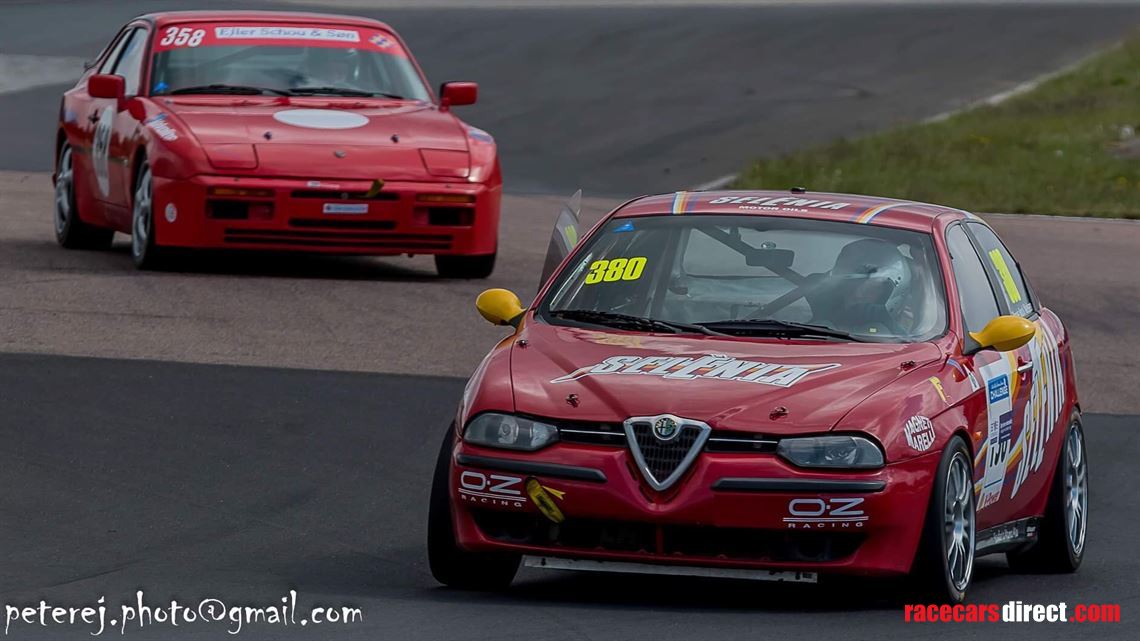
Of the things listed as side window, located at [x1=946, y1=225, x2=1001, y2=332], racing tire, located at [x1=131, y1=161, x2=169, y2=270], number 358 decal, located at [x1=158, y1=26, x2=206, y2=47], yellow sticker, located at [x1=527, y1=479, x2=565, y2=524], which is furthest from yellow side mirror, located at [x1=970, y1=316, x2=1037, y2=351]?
number 358 decal, located at [x1=158, y1=26, x2=206, y2=47]

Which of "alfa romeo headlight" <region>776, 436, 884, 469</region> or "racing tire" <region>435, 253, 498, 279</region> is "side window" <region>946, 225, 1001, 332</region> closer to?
"alfa romeo headlight" <region>776, 436, 884, 469</region>

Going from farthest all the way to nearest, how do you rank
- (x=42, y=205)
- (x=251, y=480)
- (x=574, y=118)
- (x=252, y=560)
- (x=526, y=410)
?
(x=574, y=118), (x=42, y=205), (x=251, y=480), (x=252, y=560), (x=526, y=410)

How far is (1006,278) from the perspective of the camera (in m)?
8.82

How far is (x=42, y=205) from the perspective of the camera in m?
20.2

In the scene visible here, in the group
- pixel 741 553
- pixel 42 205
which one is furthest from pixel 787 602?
pixel 42 205

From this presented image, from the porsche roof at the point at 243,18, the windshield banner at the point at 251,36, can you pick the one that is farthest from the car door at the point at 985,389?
the porsche roof at the point at 243,18

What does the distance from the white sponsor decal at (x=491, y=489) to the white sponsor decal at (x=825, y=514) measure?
32.5 inches

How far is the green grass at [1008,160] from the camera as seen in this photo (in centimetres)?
2345

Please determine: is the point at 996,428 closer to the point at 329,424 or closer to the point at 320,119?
the point at 329,424

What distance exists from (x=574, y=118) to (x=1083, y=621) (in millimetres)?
21419

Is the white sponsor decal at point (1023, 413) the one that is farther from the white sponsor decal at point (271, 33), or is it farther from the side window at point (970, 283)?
the white sponsor decal at point (271, 33)

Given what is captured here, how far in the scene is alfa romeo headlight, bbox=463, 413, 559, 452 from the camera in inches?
279

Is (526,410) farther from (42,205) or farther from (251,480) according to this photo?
(42,205)

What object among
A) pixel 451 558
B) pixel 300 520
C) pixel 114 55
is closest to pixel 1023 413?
pixel 451 558
